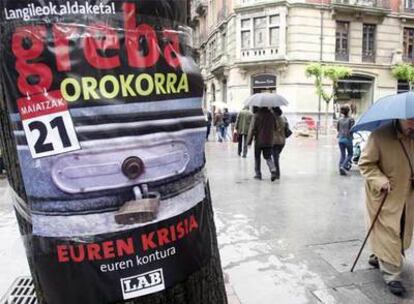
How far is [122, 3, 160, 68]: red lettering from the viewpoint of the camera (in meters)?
1.46

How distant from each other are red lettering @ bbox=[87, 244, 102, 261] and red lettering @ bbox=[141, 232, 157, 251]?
15cm

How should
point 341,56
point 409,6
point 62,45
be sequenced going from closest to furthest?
point 62,45 → point 341,56 → point 409,6

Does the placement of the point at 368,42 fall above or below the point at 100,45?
above

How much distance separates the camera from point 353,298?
3.71 meters

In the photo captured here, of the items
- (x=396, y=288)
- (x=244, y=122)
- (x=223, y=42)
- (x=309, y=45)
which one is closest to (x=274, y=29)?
Result: (x=309, y=45)

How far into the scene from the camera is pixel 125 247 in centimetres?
150

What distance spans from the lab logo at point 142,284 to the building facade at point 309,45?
28527mm

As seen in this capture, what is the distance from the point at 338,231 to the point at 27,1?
16.3ft

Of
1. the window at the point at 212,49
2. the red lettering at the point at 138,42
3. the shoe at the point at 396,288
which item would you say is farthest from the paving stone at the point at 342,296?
the window at the point at 212,49

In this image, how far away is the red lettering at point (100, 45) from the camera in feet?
4.64

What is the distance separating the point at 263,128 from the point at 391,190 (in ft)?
18.3

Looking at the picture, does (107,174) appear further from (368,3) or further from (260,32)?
(368,3)

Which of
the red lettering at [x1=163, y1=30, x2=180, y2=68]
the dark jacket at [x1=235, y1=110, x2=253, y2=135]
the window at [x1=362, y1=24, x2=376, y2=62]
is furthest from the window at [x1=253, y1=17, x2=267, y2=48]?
the red lettering at [x1=163, y1=30, x2=180, y2=68]

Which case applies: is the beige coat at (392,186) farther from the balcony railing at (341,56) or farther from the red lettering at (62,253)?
the balcony railing at (341,56)
